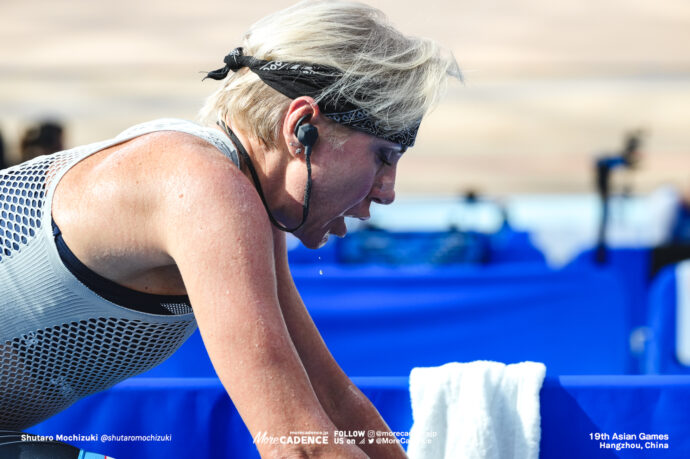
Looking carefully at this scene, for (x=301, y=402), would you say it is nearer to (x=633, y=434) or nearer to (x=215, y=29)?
(x=633, y=434)

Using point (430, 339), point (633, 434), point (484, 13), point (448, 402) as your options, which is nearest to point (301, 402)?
point (448, 402)

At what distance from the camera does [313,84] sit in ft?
3.03

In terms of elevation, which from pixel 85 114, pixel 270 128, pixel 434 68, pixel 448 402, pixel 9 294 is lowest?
pixel 85 114

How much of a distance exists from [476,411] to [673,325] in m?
1.62

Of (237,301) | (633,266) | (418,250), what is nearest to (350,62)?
(237,301)

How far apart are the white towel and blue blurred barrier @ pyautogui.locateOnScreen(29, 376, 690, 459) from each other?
0.04m

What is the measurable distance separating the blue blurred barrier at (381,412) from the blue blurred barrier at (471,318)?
4.91ft

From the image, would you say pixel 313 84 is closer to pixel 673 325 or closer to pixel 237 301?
pixel 237 301

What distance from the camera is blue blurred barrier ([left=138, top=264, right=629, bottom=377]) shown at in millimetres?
2850

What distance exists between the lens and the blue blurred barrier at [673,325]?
2564mm

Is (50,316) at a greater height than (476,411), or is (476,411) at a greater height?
(50,316)

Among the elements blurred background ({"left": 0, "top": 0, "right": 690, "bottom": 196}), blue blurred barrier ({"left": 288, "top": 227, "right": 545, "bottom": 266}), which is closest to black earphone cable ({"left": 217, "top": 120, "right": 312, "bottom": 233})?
blue blurred barrier ({"left": 288, "top": 227, "right": 545, "bottom": 266})

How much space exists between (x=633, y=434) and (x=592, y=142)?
20.4 ft

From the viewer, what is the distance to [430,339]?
2.88m
